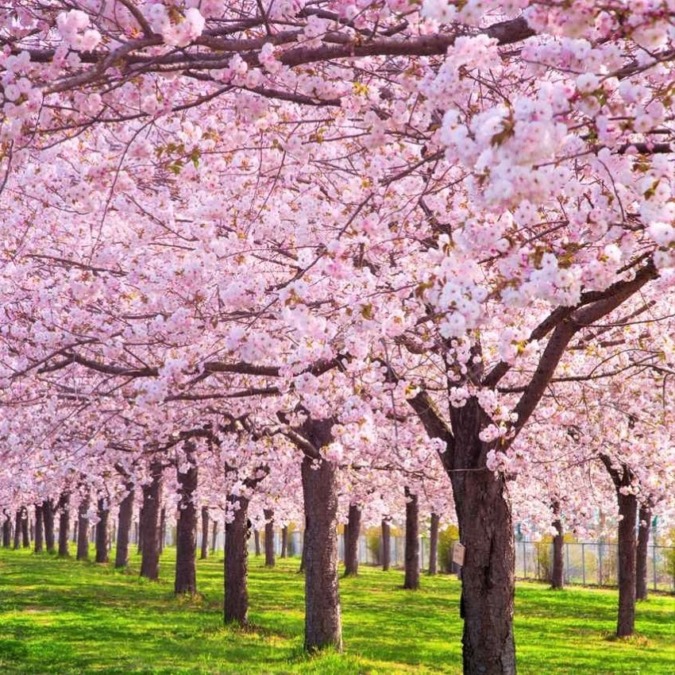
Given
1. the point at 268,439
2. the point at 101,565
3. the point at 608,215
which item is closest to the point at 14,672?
the point at 268,439

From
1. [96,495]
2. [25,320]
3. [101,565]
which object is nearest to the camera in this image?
[25,320]

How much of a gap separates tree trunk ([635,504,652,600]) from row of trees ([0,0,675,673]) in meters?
11.8

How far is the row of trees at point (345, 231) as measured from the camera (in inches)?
166

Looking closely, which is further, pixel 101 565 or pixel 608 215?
pixel 101 565

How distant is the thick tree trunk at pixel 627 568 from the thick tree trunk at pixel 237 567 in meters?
7.83

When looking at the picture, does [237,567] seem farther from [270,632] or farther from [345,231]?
[345,231]

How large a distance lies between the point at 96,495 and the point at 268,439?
2230 cm

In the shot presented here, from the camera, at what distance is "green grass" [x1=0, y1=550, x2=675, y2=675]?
1398 cm

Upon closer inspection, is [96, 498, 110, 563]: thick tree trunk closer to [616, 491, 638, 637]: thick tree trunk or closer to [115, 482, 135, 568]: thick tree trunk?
[115, 482, 135, 568]: thick tree trunk

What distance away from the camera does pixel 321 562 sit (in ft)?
48.2

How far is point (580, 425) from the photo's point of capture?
14078 millimetres

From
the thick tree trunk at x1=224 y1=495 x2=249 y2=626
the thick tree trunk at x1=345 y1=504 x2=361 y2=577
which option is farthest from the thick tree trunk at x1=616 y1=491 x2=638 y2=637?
the thick tree trunk at x1=345 y1=504 x2=361 y2=577

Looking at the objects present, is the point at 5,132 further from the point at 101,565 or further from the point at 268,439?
the point at 101,565

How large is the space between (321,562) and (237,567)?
422 cm
